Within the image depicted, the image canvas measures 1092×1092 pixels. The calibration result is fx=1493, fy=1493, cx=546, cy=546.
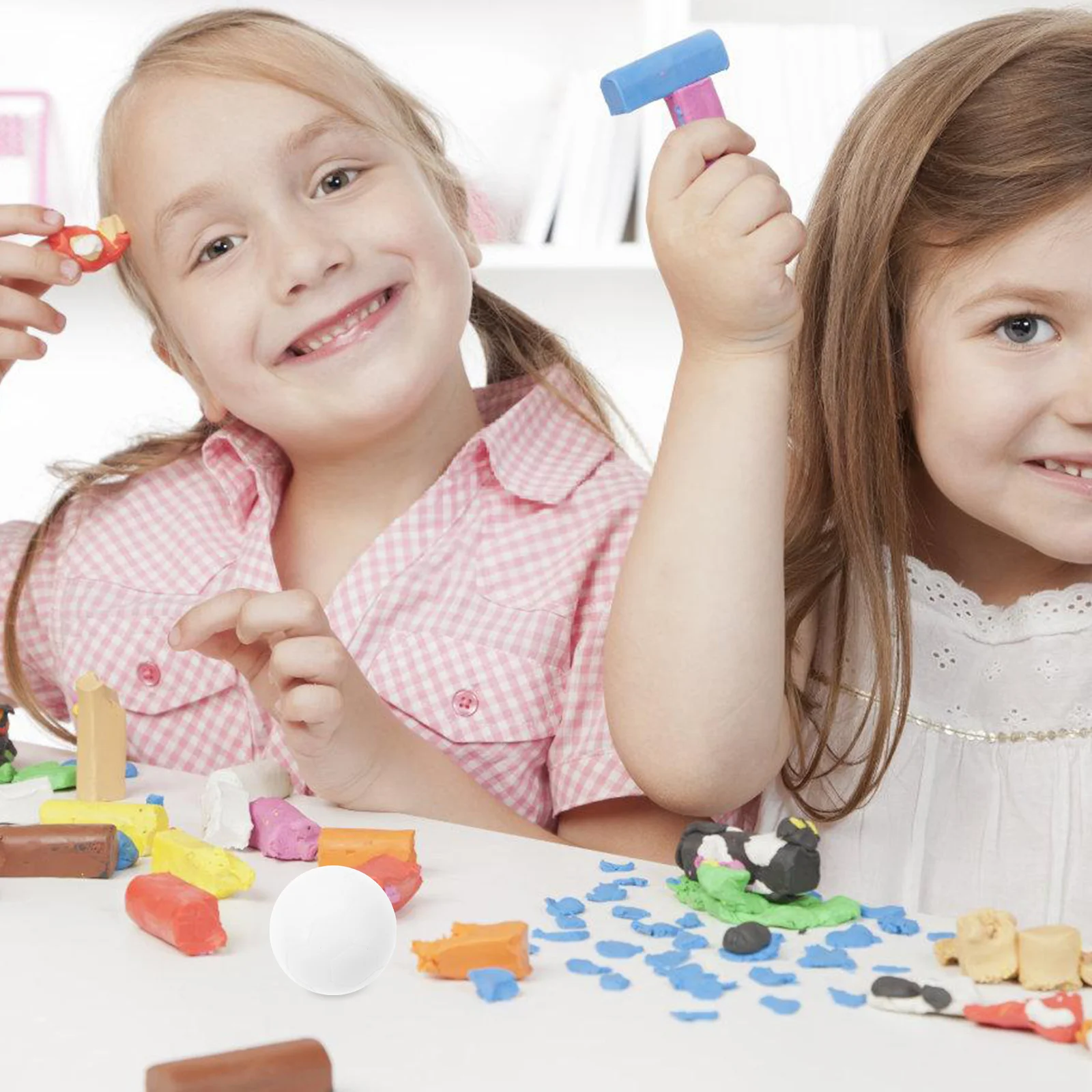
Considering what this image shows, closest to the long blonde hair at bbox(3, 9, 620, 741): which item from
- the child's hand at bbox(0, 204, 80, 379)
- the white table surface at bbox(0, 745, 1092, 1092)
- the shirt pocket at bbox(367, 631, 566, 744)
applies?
the child's hand at bbox(0, 204, 80, 379)

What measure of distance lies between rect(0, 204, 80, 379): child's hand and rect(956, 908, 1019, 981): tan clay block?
0.78 metres

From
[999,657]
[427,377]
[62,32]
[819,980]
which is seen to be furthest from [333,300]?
[62,32]

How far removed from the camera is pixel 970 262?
2.89ft

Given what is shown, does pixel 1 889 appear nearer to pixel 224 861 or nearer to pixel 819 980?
pixel 224 861

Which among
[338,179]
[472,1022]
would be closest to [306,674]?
[472,1022]

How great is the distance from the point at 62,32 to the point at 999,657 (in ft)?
A: 6.30

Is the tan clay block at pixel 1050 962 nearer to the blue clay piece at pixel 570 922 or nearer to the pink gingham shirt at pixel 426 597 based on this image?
the blue clay piece at pixel 570 922

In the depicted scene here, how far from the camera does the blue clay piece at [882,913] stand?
566mm

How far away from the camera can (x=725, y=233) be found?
0.74 meters

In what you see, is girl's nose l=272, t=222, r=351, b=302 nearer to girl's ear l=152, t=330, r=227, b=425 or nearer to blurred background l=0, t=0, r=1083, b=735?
girl's ear l=152, t=330, r=227, b=425

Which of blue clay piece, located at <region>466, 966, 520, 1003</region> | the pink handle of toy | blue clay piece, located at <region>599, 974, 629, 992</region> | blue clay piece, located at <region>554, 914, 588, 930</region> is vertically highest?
the pink handle of toy

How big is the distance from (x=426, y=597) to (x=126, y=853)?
455mm

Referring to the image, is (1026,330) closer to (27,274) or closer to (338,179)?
(338,179)

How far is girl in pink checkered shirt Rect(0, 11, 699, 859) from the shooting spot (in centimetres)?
105
